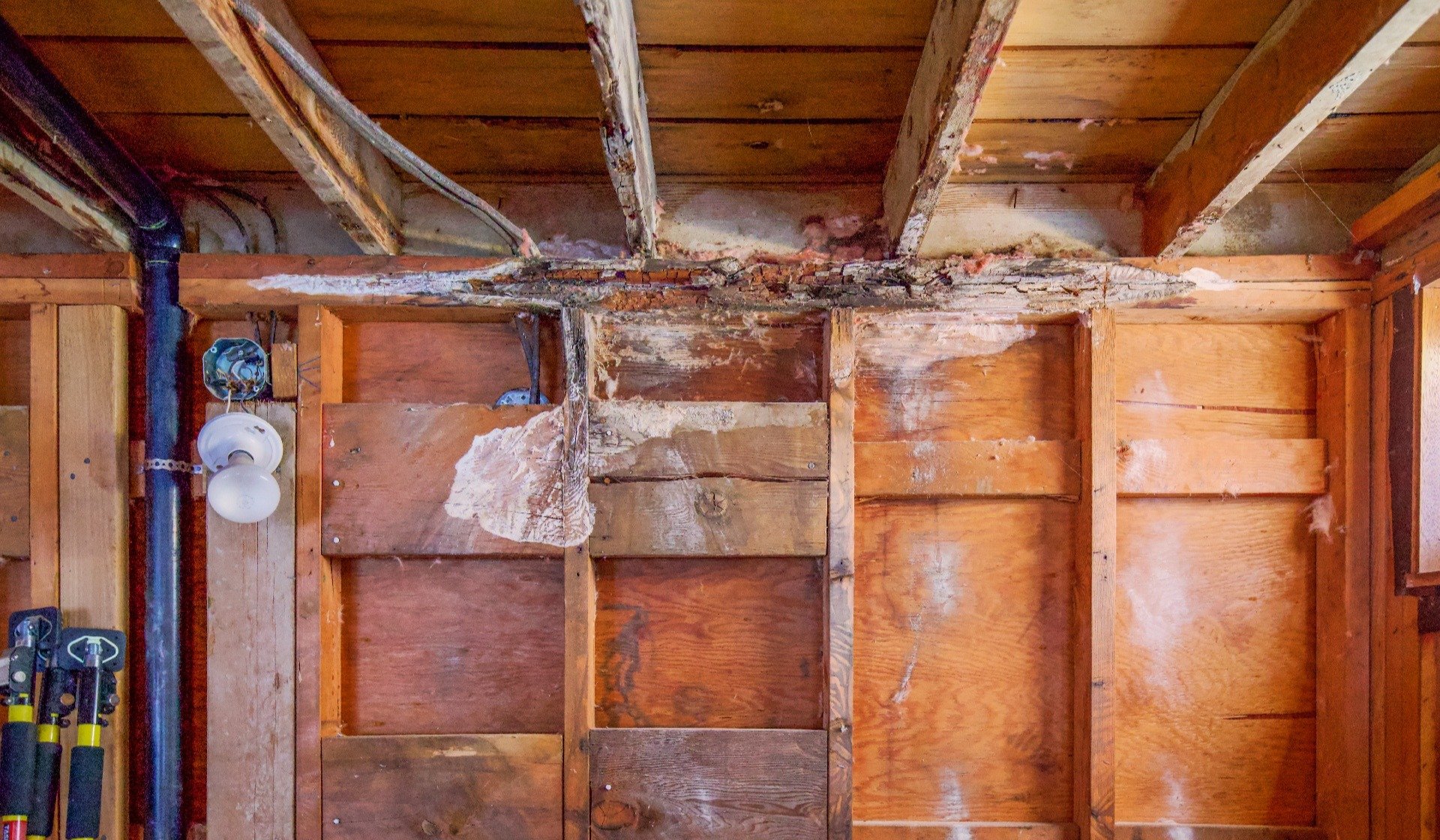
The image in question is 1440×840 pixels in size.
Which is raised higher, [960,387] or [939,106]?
[939,106]

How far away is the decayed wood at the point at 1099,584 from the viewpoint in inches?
52.3

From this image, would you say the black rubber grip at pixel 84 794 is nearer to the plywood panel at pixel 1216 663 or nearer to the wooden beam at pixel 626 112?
the wooden beam at pixel 626 112

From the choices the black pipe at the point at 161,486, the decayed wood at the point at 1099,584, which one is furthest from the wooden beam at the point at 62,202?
the decayed wood at the point at 1099,584

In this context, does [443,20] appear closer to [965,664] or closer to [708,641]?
[708,641]

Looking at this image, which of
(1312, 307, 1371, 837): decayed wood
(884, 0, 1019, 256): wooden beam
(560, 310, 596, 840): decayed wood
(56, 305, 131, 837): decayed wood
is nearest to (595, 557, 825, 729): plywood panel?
(560, 310, 596, 840): decayed wood

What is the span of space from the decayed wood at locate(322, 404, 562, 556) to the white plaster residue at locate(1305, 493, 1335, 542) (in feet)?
5.04

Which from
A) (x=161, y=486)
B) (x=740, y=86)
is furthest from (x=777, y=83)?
(x=161, y=486)

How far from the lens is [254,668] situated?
4.31ft

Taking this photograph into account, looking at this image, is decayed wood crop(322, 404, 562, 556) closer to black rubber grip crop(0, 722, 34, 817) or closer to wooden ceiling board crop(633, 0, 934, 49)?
black rubber grip crop(0, 722, 34, 817)

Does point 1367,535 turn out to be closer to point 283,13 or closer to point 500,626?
point 500,626

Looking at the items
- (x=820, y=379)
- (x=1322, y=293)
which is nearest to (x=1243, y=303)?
(x=1322, y=293)

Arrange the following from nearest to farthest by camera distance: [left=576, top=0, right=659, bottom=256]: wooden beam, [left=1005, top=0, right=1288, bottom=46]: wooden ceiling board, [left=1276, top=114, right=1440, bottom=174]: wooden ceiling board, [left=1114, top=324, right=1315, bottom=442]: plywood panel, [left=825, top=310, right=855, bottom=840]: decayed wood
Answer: [left=576, top=0, right=659, bottom=256]: wooden beam → [left=1005, top=0, right=1288, bottom=46]: wooden ceiling board → [left=1276, top=114, right=1440, bottom=174]: wooden ceiling board → [left=825, top=310, right=855, bottom=840]: decayed wood → [left=1114, top=324, right=1315, bottom=442]: plywood panel

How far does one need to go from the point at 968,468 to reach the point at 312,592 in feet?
4.29

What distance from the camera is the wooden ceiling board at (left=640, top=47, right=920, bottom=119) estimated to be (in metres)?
1.08
